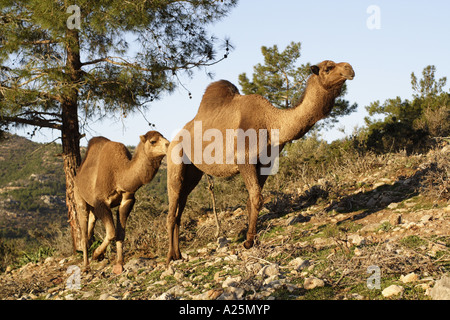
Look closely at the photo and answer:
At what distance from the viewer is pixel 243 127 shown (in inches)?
297

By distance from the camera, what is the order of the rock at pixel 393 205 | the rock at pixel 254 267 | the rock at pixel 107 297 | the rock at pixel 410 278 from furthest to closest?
the rock at pixel 393 205 < the rock at pixel 107 297 < the rock at pixel 254 267 < the rock at pixel 410 278

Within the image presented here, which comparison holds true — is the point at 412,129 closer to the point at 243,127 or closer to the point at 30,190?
the point at 243,127

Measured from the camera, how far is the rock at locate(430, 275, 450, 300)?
384 centimetres

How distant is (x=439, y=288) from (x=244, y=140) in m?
4.09

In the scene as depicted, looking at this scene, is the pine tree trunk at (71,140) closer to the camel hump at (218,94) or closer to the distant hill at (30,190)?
the camel hump at (218,94)

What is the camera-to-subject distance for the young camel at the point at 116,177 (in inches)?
330

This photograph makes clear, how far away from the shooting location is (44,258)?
1219 centimetres

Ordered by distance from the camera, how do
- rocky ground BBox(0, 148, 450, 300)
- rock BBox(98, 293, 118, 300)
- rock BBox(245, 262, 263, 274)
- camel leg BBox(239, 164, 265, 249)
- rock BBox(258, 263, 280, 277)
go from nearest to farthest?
rocky ground BBox(0, 148, 450, 300)
rock BBox(258, 263, 280, 277)
rock BBox(245, 262, 263, 274)
rock BBox(98, 293, 118, 300)
camel leg BBox(239, 164, 265, 249)

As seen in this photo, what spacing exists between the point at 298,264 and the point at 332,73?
9.34 feet

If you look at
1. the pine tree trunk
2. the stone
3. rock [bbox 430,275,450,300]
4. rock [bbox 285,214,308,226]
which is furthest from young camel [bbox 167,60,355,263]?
the pine tree trunk

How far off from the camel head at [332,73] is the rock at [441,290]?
3439 millimetres

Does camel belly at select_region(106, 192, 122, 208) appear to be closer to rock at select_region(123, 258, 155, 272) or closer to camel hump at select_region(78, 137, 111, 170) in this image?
camel hump at select_region(78, 137, 111, 170)

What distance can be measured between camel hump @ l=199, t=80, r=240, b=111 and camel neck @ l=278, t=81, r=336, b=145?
122 cm

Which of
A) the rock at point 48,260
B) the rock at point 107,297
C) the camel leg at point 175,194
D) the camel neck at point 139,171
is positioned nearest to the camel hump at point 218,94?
the camel leg at point 175,194
